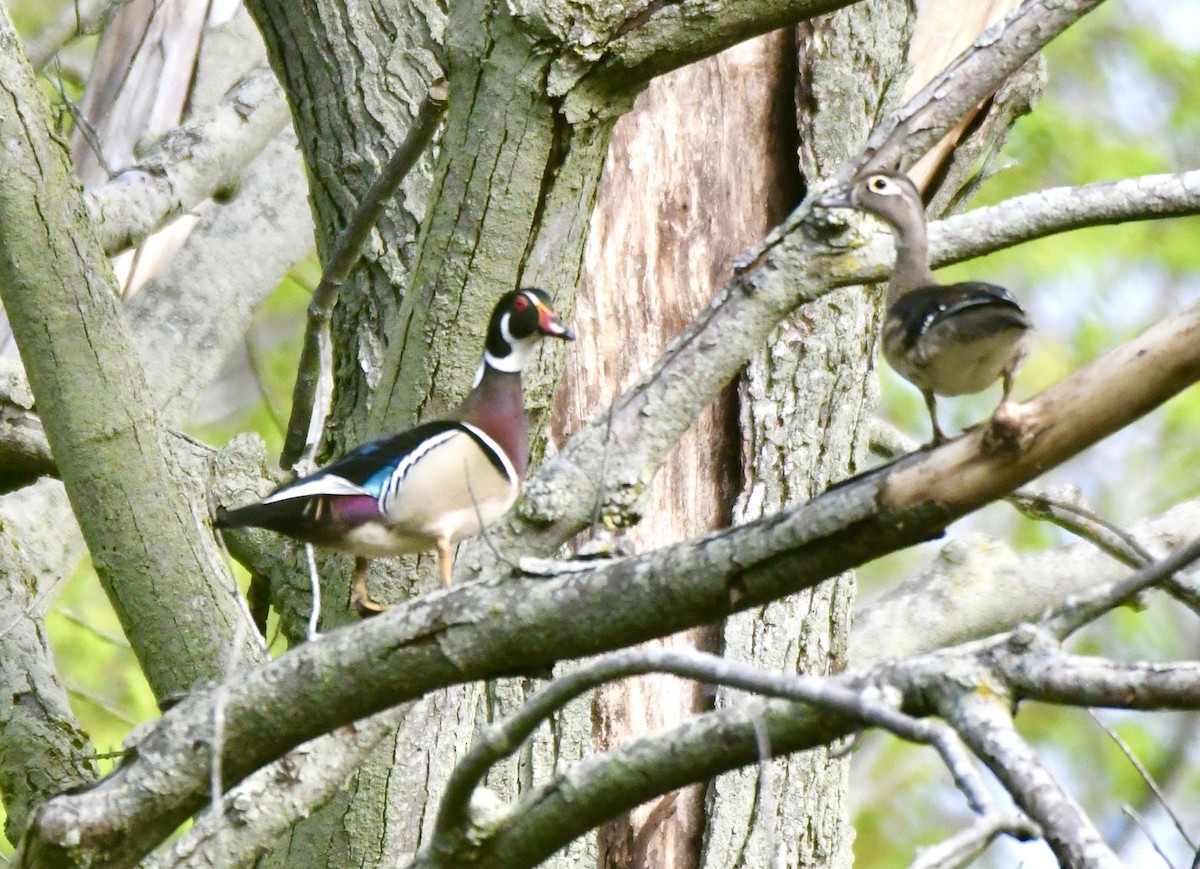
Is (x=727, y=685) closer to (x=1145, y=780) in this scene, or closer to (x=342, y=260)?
(x=1145, y=780)

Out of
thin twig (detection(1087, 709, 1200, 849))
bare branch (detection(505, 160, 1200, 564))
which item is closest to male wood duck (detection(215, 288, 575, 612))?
bare branch (detection(505, 160, 1200, 564))

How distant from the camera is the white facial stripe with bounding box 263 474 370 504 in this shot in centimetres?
355

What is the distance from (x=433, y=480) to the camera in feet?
12.1

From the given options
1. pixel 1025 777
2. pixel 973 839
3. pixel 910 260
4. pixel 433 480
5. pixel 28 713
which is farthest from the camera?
pixel 28 713

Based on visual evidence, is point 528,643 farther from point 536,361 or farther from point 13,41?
point 13,41

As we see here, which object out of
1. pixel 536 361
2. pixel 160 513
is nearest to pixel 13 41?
pixel 160 513

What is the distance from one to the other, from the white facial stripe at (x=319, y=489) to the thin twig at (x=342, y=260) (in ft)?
1.42

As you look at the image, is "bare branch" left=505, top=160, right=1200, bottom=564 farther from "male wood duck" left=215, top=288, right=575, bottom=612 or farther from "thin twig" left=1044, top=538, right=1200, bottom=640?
"thin twig" left=1044, top=538, right=1200, bottom=640

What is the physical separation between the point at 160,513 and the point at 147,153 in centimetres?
267

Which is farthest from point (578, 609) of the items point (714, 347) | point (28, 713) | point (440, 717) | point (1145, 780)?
point (28, 713)

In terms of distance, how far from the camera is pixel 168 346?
19.3 feet

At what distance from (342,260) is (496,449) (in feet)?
2.21

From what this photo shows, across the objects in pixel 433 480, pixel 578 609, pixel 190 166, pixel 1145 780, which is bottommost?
pixel 1145 780

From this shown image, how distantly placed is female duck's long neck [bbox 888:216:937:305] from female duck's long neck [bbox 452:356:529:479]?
100 centimetres
